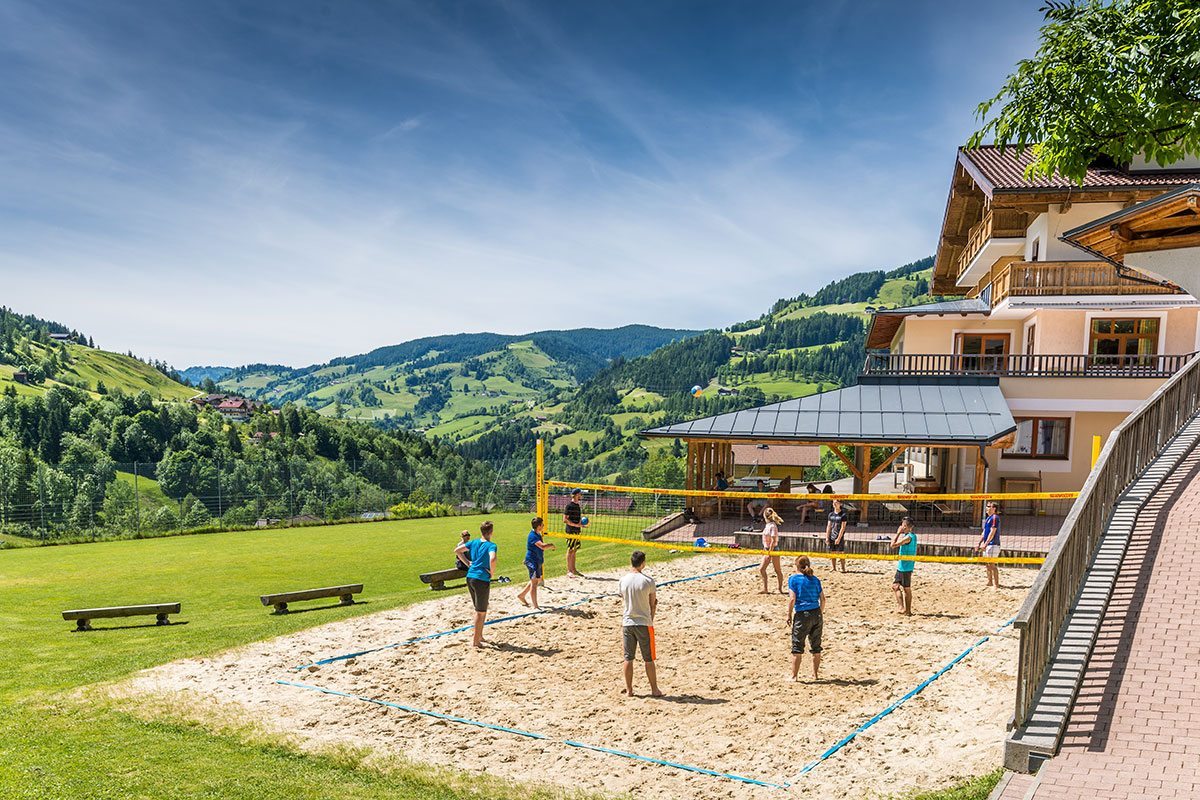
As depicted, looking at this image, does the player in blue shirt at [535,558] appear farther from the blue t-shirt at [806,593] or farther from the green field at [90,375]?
the green field at [90,375]

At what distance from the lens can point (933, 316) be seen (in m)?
27.0

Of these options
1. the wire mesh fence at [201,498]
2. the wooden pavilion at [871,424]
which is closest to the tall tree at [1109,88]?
the wooden pavilion at [871,424]

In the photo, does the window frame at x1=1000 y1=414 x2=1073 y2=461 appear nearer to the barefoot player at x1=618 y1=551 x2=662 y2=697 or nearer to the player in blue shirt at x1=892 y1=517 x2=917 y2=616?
the player in blue shirt at x1=892 y1=517 x2=917 y2=616

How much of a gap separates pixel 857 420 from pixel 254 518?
26.0m

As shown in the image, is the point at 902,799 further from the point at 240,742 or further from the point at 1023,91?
the point at 1023,91

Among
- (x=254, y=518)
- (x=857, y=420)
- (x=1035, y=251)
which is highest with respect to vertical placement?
(x=1035, y=251)

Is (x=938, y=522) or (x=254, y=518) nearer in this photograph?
(x=938, y=522)

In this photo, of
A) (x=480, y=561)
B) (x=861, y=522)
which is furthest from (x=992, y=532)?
(x=480, y=561)

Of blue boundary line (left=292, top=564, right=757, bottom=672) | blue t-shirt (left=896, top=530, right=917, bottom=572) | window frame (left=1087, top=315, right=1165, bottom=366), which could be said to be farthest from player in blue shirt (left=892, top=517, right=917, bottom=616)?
window frame (left=1087, top=315, right=1165, bottom=366)

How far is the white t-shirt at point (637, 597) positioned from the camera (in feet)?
30.0

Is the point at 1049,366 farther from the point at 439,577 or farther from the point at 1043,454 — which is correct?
the point at 439,577

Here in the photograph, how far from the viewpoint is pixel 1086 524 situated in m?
9.12

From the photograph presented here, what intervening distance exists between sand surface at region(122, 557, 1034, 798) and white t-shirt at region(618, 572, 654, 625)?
94 centimetres

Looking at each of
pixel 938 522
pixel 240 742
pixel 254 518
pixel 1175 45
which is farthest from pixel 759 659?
pixel 254 518
